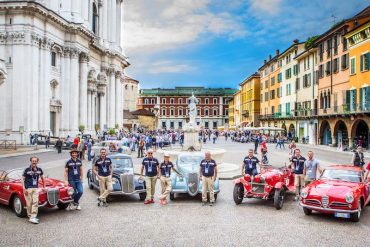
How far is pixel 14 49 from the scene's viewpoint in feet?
117

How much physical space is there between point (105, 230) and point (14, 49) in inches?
Result: 1220

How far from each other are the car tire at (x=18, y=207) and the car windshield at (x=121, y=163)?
368 cm

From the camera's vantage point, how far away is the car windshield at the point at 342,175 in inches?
457

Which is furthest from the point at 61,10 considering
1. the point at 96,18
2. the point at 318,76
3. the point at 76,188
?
the point at 76,188

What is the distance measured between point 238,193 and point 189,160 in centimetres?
293

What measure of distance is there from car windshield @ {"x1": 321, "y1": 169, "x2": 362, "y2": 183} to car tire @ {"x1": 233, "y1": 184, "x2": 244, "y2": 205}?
2.47 m

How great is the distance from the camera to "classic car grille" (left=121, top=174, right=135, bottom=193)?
1266cm

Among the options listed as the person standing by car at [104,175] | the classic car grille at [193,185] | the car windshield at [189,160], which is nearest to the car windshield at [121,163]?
the person standing by car at [104,175]

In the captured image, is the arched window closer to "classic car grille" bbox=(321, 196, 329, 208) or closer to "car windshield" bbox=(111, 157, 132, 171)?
"car windshield" bbox=(111, 157, 132, 171)

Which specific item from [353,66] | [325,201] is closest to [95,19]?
[353,66]

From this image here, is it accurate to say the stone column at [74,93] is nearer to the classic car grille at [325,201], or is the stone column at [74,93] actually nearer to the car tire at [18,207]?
the car tire at [18,207]

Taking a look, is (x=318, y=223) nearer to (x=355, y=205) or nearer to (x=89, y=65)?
(x=355, y=205)

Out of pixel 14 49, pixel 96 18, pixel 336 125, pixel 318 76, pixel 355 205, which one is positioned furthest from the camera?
pixel 96 18

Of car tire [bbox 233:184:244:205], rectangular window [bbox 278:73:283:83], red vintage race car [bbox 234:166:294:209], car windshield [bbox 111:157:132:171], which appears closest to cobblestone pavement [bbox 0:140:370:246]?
car tire [bbox 233:184:244:205]
